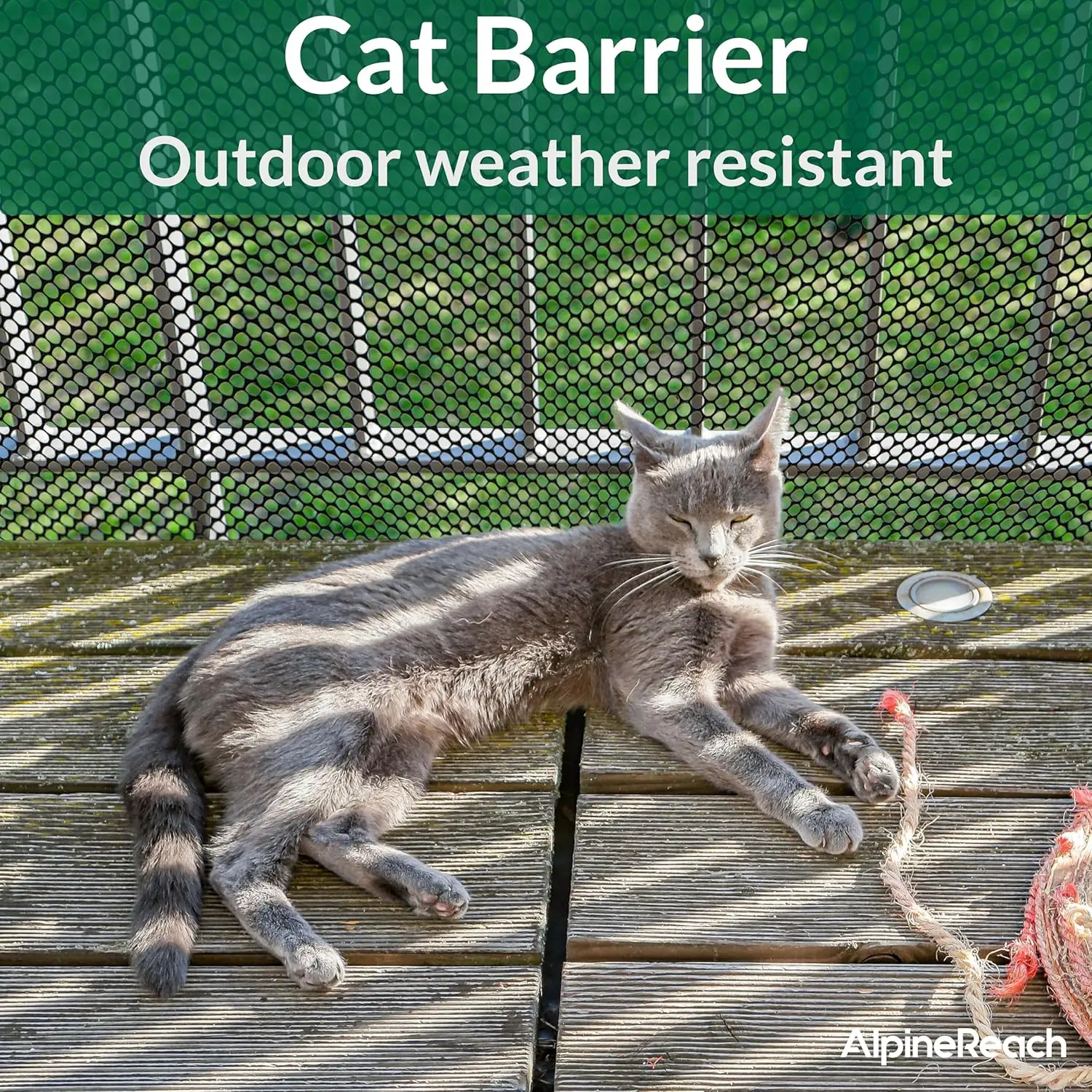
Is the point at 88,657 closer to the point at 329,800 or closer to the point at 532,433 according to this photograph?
the point at 329,800

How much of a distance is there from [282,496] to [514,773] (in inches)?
60.6

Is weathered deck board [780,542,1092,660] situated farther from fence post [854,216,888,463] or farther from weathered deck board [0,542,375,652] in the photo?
weathered deck board [0,542,375,652]

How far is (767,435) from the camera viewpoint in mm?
2152

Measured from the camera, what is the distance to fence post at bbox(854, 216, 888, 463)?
238 cm

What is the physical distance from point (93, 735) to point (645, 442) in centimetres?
117

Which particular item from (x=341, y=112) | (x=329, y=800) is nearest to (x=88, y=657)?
(x=329, y=800)

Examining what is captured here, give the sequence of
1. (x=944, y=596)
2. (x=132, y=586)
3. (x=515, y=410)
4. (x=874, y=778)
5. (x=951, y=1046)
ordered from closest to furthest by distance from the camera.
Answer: (x=951, y=1046), (x=874, y=778), (x=944, y=596), (x=132, y=586), (x=515, y=410)

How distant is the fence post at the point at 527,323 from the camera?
2.41m

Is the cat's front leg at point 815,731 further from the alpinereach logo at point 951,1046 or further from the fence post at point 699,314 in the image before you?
the fence post at point 699,314

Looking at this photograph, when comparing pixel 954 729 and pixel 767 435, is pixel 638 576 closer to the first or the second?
pixel 767 435

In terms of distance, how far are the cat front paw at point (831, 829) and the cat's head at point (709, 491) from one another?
503 millimetres

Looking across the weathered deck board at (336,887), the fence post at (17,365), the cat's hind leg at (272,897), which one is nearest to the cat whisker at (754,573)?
the weathered deck board at (336,887)

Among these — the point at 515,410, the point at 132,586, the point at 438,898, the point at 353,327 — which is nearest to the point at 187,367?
the point at 353,327

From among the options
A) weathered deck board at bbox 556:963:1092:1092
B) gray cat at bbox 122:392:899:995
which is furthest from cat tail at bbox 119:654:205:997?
weathered deck board at bbox 556:963:1092:1092
